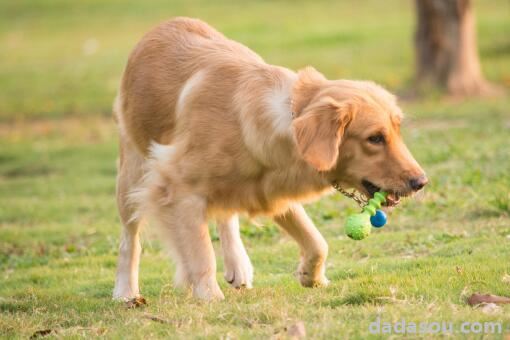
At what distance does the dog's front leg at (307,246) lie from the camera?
267 inches

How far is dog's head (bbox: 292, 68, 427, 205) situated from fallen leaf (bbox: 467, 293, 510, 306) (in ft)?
2.46

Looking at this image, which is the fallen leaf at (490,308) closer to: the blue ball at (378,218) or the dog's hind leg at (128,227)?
the blue ball at (378,218)

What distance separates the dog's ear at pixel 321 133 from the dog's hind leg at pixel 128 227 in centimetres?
212

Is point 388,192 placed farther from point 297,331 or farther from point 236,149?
point 297,331

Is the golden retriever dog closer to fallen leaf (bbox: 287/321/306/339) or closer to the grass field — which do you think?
the grass field

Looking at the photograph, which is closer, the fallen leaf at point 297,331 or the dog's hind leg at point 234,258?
the fallen leaf at point 297,331

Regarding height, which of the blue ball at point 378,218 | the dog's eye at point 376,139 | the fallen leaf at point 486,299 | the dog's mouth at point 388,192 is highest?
the dog's eye at point 376,139

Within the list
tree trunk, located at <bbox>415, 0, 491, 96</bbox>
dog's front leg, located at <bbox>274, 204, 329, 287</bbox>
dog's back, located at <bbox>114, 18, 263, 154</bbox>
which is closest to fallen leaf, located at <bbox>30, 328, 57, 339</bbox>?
dog's back, located at <bbox>114, 18, 263, 154</bbox>

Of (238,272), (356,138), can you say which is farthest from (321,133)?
(238,272)

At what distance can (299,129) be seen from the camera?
225 inches

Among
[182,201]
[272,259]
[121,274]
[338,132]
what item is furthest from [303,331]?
[272,259]

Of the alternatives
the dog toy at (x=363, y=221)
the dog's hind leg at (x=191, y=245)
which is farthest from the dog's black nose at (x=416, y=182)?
the dog's hind leg at (x=191, y=245)

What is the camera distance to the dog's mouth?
5.86 metres

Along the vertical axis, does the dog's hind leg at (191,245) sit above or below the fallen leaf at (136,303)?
above
